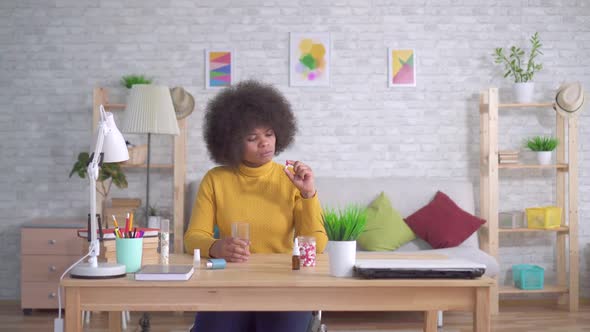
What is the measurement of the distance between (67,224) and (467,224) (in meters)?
2.72

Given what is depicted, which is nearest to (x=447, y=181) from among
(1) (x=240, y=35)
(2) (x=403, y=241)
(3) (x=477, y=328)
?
(2) (x=403, y=241)

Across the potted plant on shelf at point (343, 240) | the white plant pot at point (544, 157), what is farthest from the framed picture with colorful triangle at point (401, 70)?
the potted plant on shelf at point (343, 240)

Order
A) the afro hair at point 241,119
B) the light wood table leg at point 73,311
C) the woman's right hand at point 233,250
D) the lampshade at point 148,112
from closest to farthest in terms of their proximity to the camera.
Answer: the light wood table leg at point 73,311 < the woman's right hand at point 233,250 < the afro hair at point 241,119 < the lampshade at point 148,112

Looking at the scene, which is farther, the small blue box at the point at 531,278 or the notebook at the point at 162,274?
the small blue box at the point at 531,278

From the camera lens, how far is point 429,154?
525 centimetres

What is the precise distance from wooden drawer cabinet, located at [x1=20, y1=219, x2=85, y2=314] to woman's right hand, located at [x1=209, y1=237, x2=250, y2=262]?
8.71ft

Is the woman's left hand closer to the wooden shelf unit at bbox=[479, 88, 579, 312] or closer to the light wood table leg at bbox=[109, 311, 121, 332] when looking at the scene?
the light wood table leg at bbox=[109, 311, 121, 332]

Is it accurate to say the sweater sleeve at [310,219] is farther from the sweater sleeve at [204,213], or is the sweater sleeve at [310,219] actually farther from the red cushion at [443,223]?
the red cushion at [443,223]

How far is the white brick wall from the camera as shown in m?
5.18

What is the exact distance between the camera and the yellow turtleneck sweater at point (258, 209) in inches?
102

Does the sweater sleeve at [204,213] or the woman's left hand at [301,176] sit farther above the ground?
the woman's left hand at [301,176]

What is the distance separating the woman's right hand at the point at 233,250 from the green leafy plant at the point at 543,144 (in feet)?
11.1

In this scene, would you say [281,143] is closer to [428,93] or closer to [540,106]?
[428,93]

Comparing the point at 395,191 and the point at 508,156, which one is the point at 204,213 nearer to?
the point at 395,191
